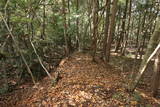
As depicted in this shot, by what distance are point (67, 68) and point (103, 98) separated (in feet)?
10.4

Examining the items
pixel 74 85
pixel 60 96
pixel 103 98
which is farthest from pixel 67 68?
pixel 103 98

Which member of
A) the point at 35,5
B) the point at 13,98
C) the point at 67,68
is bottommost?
the point at 13,98

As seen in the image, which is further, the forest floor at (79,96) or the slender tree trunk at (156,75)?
the slender tree trunk at (156,75)

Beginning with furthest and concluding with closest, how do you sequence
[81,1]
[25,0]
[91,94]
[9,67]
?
[81,1]
[9,67]
[25,0]
[91,94]

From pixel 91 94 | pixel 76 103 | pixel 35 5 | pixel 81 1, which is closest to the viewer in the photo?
pixel 76 103

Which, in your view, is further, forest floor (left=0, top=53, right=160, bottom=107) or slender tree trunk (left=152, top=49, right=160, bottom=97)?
slender tree trunk (left=152, top=49, right=160, bottom=97)

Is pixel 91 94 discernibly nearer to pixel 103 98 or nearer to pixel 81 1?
pixel 103 98

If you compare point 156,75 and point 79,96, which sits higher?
point 156,75

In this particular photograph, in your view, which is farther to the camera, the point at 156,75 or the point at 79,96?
the point at 156,75

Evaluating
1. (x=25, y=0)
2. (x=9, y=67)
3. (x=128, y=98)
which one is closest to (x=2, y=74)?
(x=9, y=67)

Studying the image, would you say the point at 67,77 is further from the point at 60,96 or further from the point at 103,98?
the point at 103,98

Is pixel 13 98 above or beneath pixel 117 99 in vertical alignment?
beneath

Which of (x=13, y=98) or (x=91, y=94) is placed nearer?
(x=91, y=94)

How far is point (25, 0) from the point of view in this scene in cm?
674
